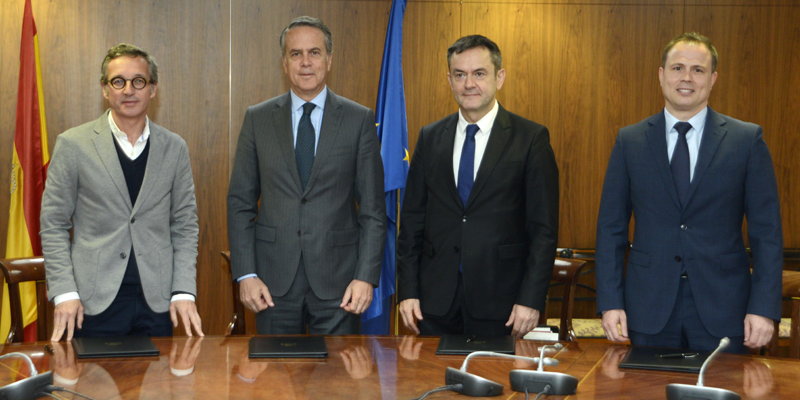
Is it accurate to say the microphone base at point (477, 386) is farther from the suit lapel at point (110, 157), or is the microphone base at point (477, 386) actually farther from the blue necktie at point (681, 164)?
the suit lapel at point (110, 157)

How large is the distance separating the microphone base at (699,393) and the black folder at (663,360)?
292 mm

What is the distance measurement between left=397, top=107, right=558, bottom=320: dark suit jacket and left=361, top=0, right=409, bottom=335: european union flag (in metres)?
1.08

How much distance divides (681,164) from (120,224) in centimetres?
210

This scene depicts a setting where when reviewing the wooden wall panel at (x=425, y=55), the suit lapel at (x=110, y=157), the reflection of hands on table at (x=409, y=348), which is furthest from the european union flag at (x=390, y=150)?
the suit lapel at (x=110, y=157)

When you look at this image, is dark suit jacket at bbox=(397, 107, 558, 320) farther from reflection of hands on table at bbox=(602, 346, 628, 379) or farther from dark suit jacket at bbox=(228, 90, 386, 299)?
reflection of hands on table at bbox=(602, 346, 628, 379)

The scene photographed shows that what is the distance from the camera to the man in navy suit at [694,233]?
7.41 feet

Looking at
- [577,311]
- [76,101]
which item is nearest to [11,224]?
[76,101]

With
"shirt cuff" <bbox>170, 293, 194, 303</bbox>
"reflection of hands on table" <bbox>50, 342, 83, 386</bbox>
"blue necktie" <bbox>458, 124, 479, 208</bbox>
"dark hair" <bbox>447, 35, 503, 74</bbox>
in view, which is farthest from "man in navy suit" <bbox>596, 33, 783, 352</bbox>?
"reflection of hands on table" <bbox>50, 342, 83, 386</bbox>

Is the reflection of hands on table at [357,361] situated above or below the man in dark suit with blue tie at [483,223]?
below

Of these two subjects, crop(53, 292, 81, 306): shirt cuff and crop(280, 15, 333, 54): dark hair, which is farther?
crop(280, 15, 333, 54): dark hair

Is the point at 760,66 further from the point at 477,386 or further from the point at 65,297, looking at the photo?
the point at 65,297

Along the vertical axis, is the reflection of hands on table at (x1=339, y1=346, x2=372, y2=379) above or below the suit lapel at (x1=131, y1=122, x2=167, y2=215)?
below

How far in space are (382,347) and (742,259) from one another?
51.6 inches

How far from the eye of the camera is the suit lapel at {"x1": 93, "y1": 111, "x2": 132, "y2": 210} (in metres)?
2.50
